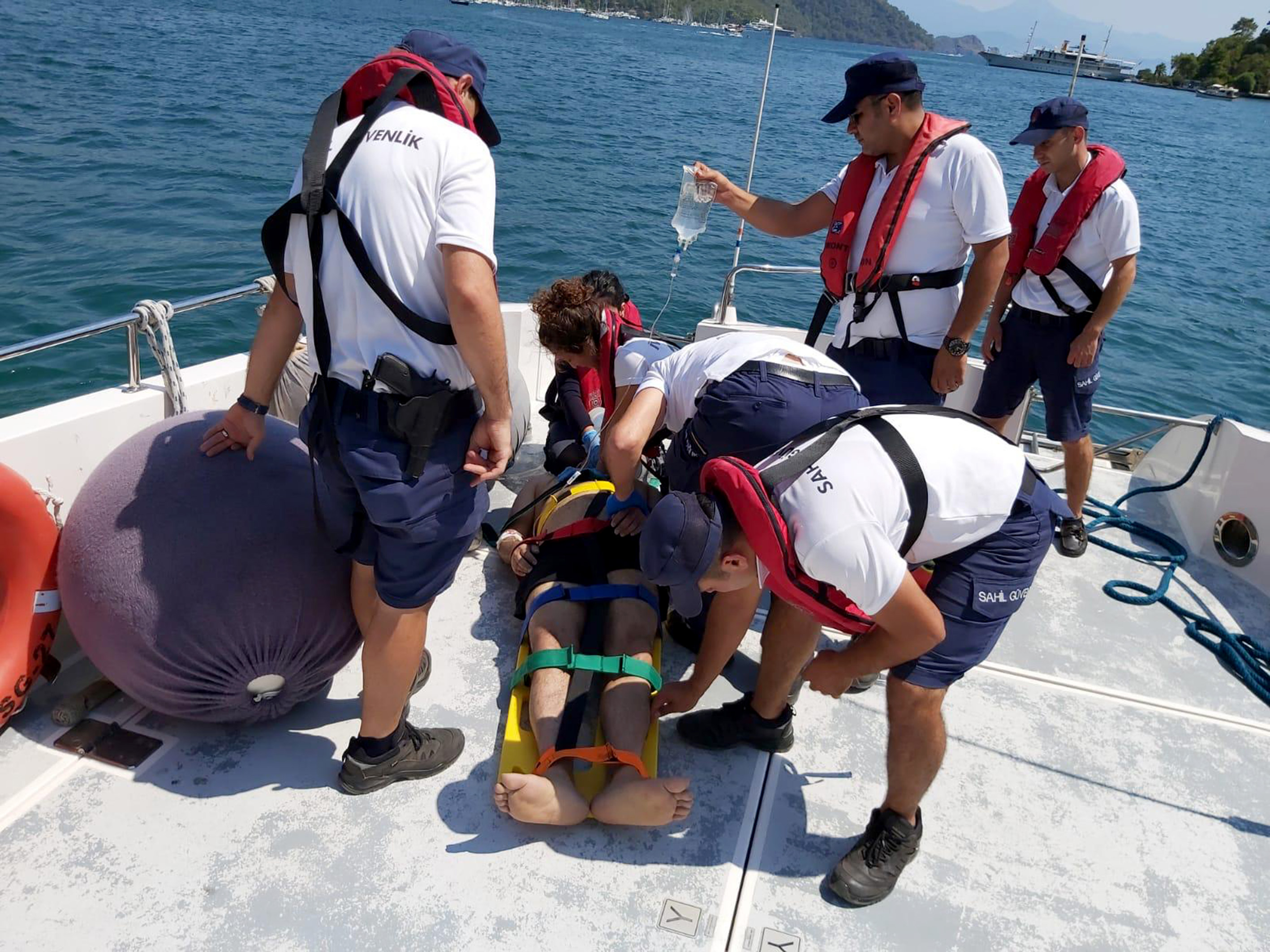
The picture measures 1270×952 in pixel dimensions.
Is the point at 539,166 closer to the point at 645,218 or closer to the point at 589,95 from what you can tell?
the point at 645,218

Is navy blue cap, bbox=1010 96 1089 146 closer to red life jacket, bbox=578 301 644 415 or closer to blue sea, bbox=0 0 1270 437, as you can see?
red life jacket, bbox=578 301 644 415

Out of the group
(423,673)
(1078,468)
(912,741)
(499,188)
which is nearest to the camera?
(912,741)

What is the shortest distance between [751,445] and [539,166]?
17574 mm

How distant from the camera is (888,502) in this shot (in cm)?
187

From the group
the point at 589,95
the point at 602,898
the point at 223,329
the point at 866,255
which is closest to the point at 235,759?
the point at 602,898

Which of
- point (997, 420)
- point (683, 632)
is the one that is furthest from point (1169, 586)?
point (683, 632)

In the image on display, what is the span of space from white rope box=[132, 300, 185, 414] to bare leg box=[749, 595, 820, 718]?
2.06 meters

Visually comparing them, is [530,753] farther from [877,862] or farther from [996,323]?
[996,323]

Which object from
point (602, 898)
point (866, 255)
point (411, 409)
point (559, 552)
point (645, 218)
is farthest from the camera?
point (645, 218)

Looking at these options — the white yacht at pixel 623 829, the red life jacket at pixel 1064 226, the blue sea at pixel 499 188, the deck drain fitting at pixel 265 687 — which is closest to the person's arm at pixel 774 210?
the red life jacket at pixel 1064 226

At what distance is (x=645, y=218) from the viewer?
16.0m

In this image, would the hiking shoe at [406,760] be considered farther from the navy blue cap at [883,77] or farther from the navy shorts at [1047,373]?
the navy shorts at [1047,373]

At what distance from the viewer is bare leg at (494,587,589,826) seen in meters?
2.31

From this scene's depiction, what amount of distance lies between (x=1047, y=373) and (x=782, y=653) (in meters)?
2.21
